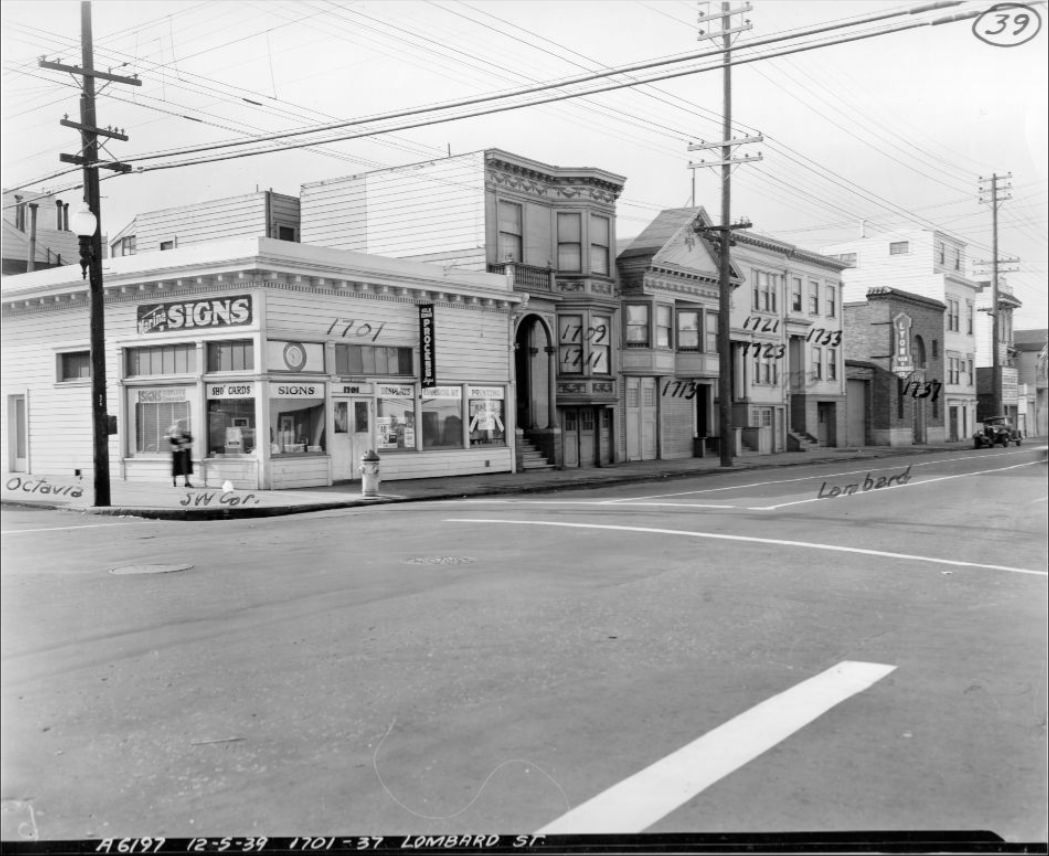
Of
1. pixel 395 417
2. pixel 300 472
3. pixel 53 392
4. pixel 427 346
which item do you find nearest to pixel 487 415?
pixel 427 346

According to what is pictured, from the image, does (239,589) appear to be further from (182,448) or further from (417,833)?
(182,448)

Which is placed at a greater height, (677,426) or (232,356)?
(232,356)

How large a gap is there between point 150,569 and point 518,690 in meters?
5.50

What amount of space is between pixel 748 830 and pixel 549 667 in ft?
8.24

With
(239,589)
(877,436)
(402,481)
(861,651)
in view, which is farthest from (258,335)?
(877,436)

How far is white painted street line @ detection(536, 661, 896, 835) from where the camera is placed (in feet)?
11.8

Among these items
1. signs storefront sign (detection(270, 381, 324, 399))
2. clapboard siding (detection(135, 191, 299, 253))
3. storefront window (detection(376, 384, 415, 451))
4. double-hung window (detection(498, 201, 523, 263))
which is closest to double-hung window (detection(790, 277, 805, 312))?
double-hung window (detection(498, 201, 523, 263))

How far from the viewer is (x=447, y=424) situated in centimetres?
2616

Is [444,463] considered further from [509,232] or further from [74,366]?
[74,366]

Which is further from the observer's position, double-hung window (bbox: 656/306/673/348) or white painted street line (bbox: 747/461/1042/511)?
double-hung window (bbox: 656/306/673/348)

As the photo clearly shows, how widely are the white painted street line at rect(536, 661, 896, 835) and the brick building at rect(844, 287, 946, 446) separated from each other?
49543mm

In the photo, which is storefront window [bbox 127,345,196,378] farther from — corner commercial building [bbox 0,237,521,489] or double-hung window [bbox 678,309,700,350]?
double-hung window [bbox 678,309,700,350]

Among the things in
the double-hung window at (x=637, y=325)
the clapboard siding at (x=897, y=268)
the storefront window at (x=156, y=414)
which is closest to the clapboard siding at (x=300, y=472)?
the storefront window at (x=156, y=414)

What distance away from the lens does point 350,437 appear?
23531mm
